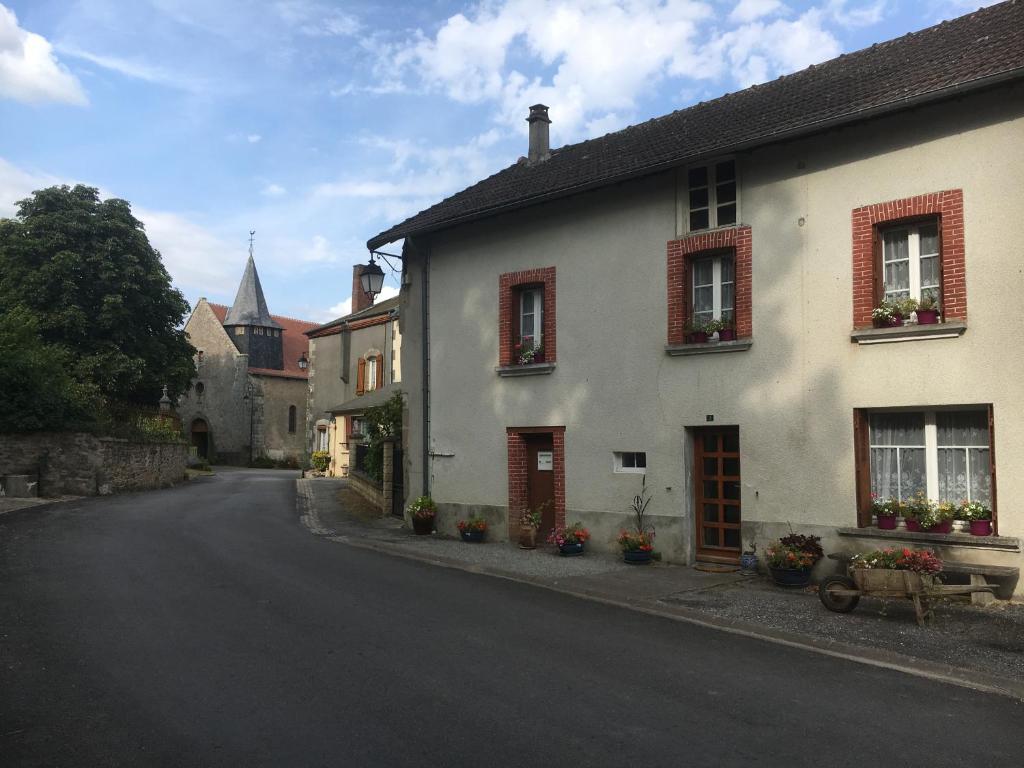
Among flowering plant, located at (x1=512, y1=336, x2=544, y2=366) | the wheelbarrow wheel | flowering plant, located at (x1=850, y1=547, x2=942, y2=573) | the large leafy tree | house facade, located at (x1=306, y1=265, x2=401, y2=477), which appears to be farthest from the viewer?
house facade, located at (x1=306, y1=265, x2=401, y2=477)

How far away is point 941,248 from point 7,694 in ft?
34.1

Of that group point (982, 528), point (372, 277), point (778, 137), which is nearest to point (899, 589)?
point (982, 528)

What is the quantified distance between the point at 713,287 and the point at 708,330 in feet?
2.46

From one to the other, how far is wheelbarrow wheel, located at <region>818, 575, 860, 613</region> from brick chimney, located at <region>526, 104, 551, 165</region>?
1097 cm

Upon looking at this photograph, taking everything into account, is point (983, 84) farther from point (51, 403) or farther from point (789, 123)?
point (51, 403)

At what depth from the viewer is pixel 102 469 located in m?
22.8

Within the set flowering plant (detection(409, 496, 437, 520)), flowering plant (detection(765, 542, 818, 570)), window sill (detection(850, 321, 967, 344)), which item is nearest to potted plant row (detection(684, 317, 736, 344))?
window sill (detection(850, 321, 967, 344))

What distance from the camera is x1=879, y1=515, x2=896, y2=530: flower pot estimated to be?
9.81m

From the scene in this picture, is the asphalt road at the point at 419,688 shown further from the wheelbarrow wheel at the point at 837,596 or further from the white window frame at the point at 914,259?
the white window frame at the point at 914,259

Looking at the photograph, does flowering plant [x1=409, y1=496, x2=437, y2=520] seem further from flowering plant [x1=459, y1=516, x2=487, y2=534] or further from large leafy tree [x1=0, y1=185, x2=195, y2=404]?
large leafy tree [x1=0, y1=185, x2=195, y2=404]

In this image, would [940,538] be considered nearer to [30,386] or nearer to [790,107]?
[790,107]

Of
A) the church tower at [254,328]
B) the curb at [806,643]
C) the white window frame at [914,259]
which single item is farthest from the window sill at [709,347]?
the church tower at [254,328]

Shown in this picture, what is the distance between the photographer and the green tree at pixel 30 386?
20391mm

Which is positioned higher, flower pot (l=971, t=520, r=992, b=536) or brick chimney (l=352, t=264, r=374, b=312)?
brick chimney (l=352, t=264, r=374, b=312)
